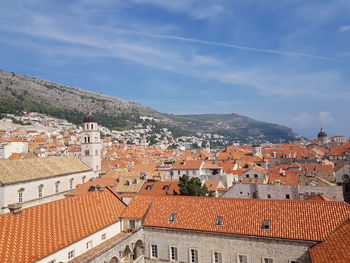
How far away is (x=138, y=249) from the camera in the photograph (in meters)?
23.5

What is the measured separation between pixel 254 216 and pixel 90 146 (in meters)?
42.1

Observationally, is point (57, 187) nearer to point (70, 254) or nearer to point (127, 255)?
point (127, 255)

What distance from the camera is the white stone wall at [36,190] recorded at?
33062 mm

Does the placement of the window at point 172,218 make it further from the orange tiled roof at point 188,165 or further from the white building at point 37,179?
the orange tiled roof at point 188,165

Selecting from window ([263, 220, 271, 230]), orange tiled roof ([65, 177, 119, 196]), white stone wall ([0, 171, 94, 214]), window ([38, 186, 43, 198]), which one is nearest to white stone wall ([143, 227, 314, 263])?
window ([263, 220, 271, 230])

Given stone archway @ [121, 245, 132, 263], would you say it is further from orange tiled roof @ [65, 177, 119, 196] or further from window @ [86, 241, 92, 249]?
orange tiled roof @ [65, 177, 119, 196]

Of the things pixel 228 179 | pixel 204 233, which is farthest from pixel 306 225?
pixel 228 179

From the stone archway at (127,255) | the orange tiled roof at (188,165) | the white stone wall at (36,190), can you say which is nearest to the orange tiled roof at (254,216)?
the stone archway at (127,255)

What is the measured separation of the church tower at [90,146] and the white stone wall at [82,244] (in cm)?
3197

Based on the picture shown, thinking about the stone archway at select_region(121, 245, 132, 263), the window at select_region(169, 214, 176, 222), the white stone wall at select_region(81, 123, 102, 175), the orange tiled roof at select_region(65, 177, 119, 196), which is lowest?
the stone archway at select_region(121, 245, 132, 263)

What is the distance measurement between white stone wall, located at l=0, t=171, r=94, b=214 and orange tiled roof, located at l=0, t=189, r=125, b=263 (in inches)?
600

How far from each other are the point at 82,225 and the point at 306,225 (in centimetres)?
1745

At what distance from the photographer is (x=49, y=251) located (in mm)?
17250

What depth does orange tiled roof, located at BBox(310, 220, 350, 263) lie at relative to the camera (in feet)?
47.9
